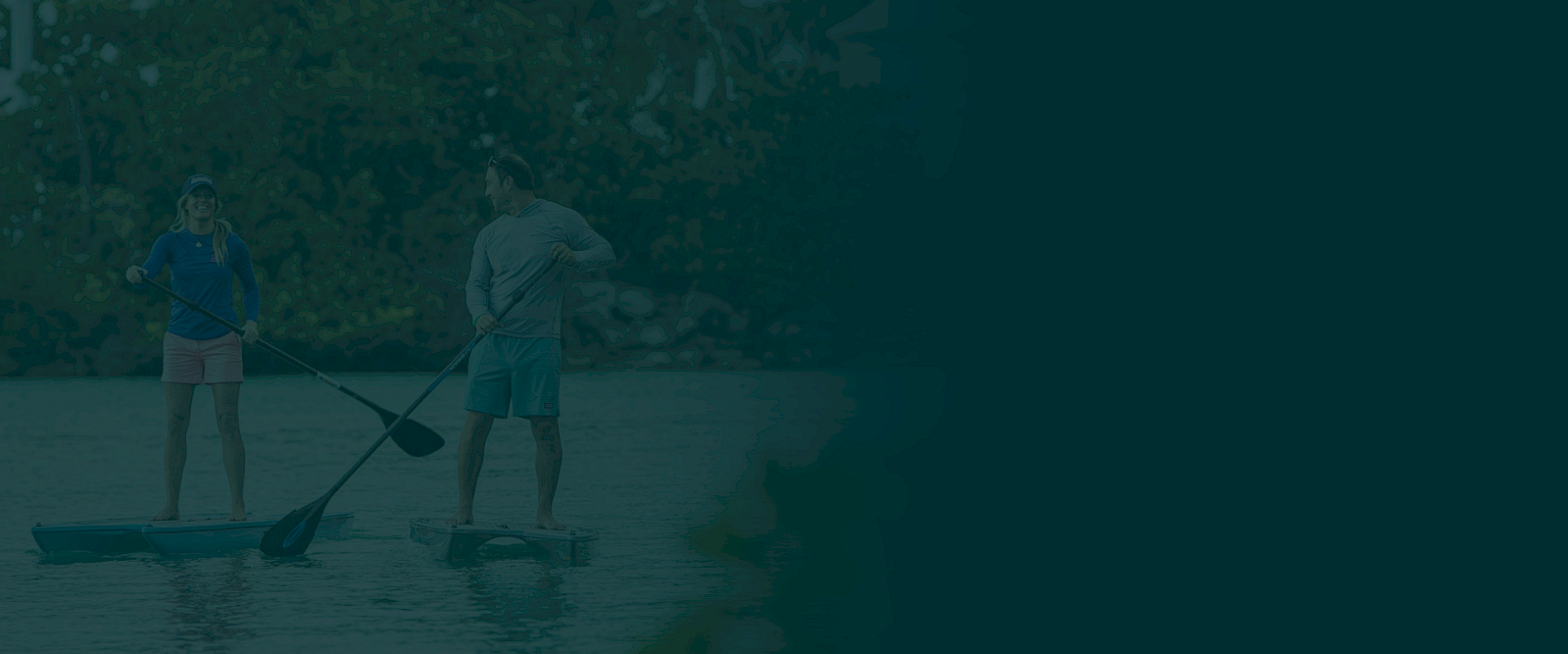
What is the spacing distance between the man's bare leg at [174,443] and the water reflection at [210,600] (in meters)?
0.58

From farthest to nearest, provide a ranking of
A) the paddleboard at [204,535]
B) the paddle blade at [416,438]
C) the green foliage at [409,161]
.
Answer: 1. the green foliage at [409,161]
2. the paddle blade at [416,438]
3. the paddleboard at [204,535]

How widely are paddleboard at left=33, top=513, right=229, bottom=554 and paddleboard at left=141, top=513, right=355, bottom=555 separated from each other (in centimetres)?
11

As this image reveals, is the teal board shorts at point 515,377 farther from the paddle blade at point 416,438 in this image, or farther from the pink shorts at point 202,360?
the pink shorts at point 202,360

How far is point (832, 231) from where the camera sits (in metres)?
30.5

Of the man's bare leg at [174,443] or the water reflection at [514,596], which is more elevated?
the man's bare leg at [174,443]

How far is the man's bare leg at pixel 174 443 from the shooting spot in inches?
353

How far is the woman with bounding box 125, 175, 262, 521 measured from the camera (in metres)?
8.91

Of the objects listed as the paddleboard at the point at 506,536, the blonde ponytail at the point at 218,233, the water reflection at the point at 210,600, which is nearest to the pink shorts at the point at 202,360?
the blonde ponytail at the point at 218,233

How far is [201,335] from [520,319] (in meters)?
1.49

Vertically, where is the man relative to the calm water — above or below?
above

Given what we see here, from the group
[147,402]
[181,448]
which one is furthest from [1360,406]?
[147,402]

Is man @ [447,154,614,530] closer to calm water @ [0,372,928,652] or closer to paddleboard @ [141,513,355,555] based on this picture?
calm water @ [0,372,928,652]

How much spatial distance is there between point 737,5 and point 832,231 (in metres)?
3.72

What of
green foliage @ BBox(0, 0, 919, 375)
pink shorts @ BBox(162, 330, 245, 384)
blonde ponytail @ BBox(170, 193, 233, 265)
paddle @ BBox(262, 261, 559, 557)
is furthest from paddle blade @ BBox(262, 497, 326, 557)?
green foliage @ BBox(0, 0, 919, 375)
